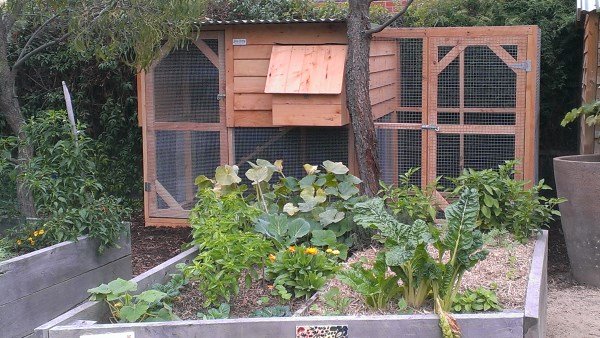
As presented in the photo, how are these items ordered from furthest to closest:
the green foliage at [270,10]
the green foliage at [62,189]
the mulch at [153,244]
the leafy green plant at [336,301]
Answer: the green foliage at [270,10] → the mulch at [153,244] → the green foliage at [62,189] → the leafy green plant at [336,301]

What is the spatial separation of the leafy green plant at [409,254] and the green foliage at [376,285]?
6 centimetres

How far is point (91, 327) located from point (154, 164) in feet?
16.1

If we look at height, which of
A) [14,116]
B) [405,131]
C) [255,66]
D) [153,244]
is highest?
[255,66]

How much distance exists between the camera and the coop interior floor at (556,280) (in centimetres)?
580

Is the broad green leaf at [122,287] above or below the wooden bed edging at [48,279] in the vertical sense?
above

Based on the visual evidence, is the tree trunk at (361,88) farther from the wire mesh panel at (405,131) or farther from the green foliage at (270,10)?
the green foliage at (270,10)

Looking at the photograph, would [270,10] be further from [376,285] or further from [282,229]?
[376,285]

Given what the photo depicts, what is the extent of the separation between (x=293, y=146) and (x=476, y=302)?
14.3ft

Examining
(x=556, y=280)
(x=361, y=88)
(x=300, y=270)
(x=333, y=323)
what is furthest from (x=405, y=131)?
(x=333, y=323)

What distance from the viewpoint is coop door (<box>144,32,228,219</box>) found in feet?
27.0

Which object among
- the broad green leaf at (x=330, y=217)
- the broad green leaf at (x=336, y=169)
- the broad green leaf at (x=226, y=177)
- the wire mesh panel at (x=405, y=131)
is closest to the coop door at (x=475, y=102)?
the wire mesh panel at (x=405, y=131)

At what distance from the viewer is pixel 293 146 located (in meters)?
8.09

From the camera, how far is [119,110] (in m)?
10.1

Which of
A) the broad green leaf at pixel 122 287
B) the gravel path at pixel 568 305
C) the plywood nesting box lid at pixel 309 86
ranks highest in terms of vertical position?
the plywood nesting box lid at pixel 309 86
